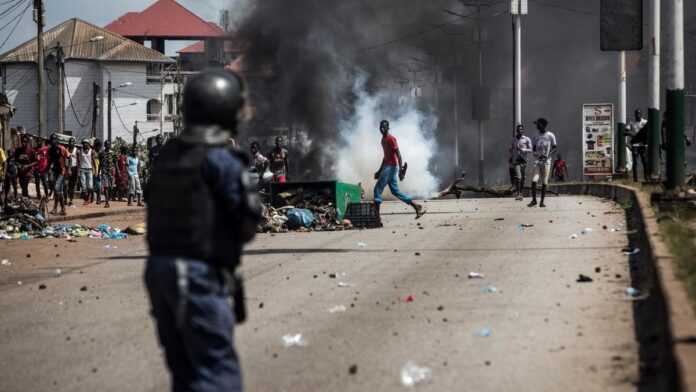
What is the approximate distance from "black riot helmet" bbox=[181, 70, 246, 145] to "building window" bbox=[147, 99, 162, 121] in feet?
276

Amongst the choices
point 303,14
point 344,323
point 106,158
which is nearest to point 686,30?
point 303,14

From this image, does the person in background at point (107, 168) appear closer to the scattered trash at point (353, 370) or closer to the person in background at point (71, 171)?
the person in background at point (71, 171)

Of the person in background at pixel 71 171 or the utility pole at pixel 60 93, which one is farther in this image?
the utility pole at pixel 60 93

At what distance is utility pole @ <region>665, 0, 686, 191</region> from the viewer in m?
15.0

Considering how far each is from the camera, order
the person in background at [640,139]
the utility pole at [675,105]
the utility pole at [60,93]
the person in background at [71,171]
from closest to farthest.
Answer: the utility pole at [675,105] < the person in background at [640,139] < the person in background at [71,171] < the utility pole at [60,93]

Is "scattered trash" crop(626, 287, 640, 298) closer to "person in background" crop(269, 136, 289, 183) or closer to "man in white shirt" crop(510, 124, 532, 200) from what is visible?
"man in white shirt" crop(510, 124, 532, 200)

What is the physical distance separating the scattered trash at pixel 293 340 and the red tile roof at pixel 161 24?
98.7 meters

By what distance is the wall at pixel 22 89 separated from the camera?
3300 inches

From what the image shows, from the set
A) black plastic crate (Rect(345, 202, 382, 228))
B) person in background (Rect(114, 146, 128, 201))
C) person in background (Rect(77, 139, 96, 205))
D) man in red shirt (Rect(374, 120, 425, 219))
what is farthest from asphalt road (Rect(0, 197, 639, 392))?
person in background (Rect(114, 146, 128, 201))

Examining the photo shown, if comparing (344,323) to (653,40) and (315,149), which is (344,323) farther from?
(315,149)

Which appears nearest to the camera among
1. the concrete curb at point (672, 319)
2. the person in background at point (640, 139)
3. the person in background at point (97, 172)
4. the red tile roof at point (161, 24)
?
the concrete curb at point (672, 319)

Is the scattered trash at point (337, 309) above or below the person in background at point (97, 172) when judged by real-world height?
below

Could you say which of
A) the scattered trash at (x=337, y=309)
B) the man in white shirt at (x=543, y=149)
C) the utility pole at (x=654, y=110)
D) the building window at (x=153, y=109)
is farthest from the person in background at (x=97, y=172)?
the building window at (x=153, y=109)

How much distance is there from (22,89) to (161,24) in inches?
954
